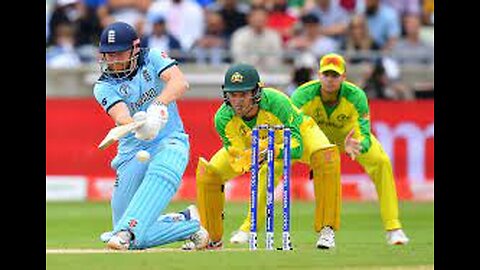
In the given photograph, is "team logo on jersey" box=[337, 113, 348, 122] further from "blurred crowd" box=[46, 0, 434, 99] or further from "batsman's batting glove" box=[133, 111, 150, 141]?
"blurred crowd" box=[46, 0, 434, 99]

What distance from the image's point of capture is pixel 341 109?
43.2 feet

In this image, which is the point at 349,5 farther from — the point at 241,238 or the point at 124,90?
the point at 124,90

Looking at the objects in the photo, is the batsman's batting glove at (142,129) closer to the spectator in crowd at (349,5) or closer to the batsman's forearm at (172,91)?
the batsman's forearm at (172,91)

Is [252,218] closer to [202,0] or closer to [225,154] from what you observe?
[225,154]

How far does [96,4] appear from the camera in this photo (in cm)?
2148

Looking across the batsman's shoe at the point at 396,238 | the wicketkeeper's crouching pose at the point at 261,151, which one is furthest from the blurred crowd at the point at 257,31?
the wicketkeeper's crouching pose at the point at 261,151

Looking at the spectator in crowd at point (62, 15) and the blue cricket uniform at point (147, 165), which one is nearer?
the blue cricket uniform at point (147, 165)

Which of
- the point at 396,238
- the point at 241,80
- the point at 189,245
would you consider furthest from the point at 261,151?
the point at 396,238

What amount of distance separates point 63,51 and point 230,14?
2.63m

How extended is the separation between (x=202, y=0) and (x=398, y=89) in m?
3.34

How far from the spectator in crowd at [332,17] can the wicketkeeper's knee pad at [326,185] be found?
9799 millimetres

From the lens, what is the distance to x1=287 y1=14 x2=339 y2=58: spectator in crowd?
21.0 m

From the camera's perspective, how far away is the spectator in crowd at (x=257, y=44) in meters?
20.7

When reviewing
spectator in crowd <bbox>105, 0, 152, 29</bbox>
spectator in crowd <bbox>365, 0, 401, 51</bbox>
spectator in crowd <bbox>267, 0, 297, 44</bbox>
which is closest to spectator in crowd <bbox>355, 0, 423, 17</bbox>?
spectator in crowd <bbox>365, 0, 401, 51</bbox>
